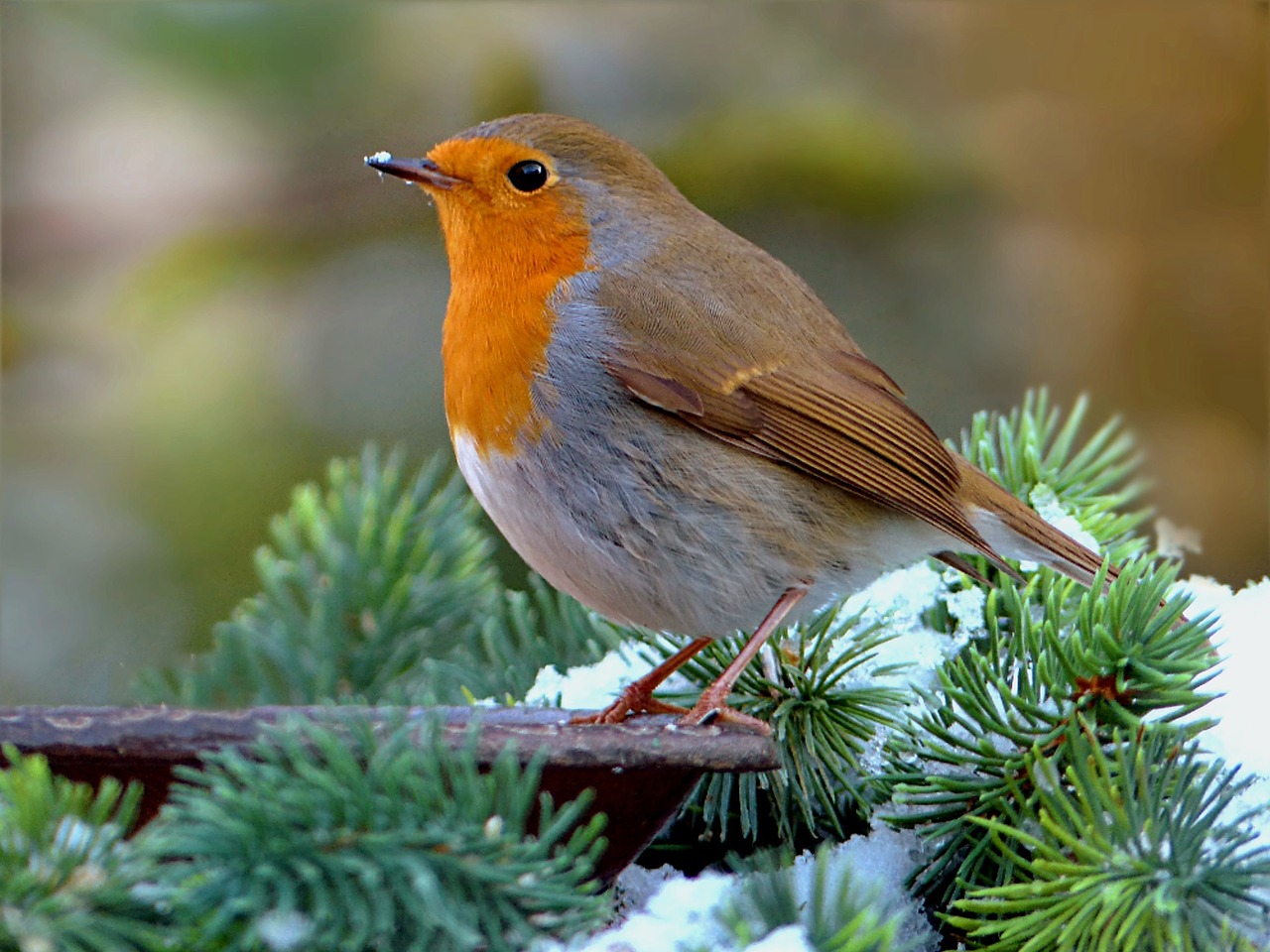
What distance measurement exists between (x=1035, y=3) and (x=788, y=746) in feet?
10.1

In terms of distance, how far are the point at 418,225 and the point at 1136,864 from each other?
2.70 meters

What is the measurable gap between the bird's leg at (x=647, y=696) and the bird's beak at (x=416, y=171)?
0.89 meters

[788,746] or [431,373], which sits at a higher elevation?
[431,373]

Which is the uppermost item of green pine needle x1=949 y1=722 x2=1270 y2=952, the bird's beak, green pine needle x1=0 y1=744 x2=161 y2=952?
the bird's beak

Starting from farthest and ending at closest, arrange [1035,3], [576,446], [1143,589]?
1. [1035,3]
2. [576,446]
3. [1143,589]

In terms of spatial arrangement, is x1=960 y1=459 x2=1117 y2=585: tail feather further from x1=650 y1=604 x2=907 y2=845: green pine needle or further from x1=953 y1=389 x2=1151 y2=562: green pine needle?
x1=650 y1=604 x2=907 y2=845: green pine needle

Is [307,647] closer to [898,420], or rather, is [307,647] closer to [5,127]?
[898,420]

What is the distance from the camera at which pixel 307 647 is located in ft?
7.54

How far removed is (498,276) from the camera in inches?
90.6

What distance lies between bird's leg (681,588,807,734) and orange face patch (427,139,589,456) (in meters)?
0.44

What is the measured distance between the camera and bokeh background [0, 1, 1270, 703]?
3.31 m

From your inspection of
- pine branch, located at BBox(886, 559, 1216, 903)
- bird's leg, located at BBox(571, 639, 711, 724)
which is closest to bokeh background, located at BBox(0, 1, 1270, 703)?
bird's leg, located at BBox(571, 639, 711, 724)

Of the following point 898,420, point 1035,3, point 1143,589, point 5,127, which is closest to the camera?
point 1143,589

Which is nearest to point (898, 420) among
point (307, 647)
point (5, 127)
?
point (307, 647)
